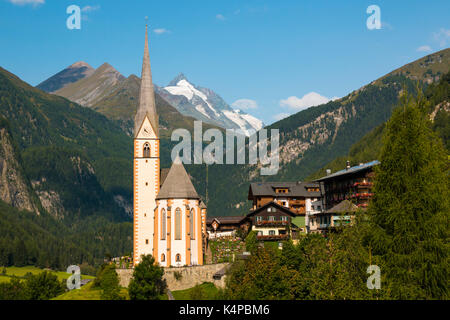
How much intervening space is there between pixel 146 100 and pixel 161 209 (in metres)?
23.0

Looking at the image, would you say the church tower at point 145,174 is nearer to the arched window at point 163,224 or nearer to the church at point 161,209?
the church at point 161,209

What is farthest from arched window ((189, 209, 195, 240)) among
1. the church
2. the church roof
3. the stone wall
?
the stone wall

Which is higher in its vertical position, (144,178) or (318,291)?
(144,178)

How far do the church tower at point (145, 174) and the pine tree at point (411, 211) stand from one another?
6847 centimetres

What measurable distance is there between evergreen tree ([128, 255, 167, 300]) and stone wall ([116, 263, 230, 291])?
10.7 feet

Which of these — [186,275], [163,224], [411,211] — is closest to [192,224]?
[163,224]

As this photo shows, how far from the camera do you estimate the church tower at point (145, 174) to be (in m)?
106

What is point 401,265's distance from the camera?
39875mm

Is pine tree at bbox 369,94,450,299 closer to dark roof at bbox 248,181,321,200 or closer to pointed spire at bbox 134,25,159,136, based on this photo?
pointed spire at bbox 134,25,159,136

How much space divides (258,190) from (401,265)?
312 feet

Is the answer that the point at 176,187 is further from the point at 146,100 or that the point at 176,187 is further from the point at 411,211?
the point at 411,211
